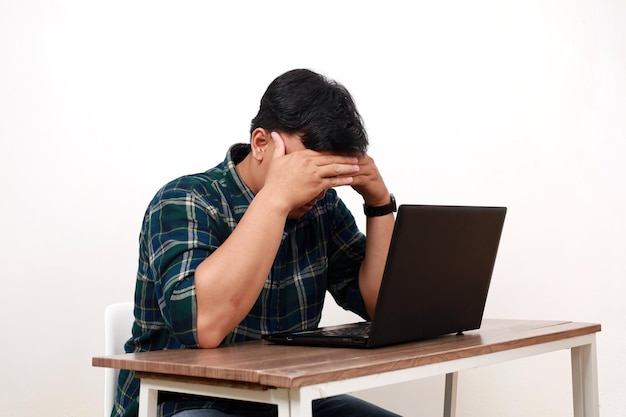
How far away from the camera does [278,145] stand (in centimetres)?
146

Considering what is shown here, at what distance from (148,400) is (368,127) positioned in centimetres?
154

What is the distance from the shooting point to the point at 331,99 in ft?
4.86

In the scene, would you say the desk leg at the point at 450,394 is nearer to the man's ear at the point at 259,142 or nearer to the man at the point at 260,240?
the man at the point at 260,240

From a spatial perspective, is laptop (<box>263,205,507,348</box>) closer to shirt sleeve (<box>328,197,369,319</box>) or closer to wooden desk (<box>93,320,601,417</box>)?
wooden desk (<box>93,320,601,417</box>)

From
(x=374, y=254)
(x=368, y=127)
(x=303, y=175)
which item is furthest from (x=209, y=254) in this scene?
(x=368, y=127)

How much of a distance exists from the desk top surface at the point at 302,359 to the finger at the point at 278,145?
34 centimetres

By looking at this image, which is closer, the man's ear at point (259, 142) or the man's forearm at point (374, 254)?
the man's ear at point (259, 142)

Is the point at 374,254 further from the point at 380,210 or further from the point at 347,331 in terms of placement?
the point at 347,331

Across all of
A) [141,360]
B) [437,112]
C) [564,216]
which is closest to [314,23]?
[437,112]

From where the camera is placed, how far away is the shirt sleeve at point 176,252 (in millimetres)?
1277

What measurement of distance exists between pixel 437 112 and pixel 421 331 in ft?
4.11

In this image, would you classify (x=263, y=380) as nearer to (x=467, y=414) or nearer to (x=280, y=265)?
(x=280, y=265)

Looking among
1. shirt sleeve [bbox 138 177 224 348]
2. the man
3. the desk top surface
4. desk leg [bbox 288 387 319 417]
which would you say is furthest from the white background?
desk leg [bbox 288 387 319 417]

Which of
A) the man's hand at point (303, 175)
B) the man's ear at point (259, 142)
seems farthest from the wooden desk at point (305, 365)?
the man's ear at point (259, 142)
